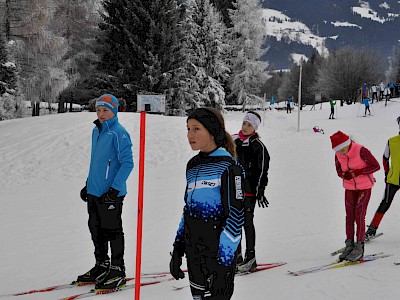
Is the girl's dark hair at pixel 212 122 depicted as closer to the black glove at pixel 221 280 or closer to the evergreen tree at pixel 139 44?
the black glove at pixel 221 280

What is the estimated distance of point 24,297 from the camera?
4496mm

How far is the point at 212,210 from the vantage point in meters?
2.89

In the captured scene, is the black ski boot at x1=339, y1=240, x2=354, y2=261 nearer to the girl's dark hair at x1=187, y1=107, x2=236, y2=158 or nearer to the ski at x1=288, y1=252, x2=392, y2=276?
the ski at x1=288, y1=252, x2=392, y2=276

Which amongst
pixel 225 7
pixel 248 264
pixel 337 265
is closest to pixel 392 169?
pixel 337 265

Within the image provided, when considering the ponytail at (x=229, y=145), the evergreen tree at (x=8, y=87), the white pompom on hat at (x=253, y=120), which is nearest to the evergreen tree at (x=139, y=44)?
the evergreen tree at (x=8, y=87)

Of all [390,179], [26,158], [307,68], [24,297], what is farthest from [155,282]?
[307,68]

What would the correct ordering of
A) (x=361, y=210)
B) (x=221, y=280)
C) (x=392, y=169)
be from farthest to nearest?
(x=392, y=169), (x=361, y=210), (x=221, y=280)

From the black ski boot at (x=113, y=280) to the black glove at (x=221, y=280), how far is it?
6.63 feet

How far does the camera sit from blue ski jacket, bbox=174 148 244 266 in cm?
280

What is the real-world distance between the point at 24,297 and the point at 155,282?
1.44 m

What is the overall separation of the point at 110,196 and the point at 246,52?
132ft

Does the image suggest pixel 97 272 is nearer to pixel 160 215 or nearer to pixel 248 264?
pixel 248 264

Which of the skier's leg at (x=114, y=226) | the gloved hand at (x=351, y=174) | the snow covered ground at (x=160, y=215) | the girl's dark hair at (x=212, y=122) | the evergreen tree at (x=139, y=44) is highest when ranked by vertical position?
the evergreen tree at (x=139, y=44)

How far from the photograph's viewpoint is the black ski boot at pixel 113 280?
447 cm
